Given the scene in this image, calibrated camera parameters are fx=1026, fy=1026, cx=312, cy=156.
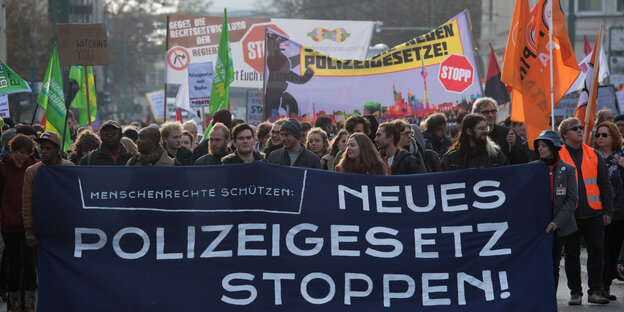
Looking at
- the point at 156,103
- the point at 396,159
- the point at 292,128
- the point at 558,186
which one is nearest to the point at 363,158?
the point at 396,159

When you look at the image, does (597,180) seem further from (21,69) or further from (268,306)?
(21,69)

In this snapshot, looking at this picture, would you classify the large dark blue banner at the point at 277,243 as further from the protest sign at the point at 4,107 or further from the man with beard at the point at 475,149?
the protest sign at the point at 4,107

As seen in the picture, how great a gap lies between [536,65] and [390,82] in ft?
15.1

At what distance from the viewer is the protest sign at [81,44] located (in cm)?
1228

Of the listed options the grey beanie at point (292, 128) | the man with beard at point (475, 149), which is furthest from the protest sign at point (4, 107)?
the man with beard at point (475, 149)

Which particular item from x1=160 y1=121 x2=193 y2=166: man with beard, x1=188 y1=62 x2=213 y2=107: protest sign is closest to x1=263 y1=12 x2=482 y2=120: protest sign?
x1=188 y1=62 x2=213 y2=107: protest sign

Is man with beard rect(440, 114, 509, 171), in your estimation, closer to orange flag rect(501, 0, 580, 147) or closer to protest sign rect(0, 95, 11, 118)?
orange flag rect(501, 0, 580, 147)

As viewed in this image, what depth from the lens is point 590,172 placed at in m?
9.28

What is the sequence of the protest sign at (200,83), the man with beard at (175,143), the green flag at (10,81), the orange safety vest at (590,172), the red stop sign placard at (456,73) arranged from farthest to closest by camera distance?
the protest sign at (200,83), the green flag at (10,81), the red stop sign placard at (456,73), the man with beard at (175,143), the orange safety vest at (590,172)

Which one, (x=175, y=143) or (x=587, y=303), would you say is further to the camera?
(x=175, y=143)

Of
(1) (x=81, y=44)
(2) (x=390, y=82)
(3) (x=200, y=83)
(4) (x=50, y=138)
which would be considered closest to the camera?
(4) (x=50, y=138)

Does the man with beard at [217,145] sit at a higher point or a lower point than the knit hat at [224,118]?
lower

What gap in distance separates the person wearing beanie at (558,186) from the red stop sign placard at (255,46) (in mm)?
11061

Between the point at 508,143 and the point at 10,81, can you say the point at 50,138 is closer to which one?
the point at 508,143
